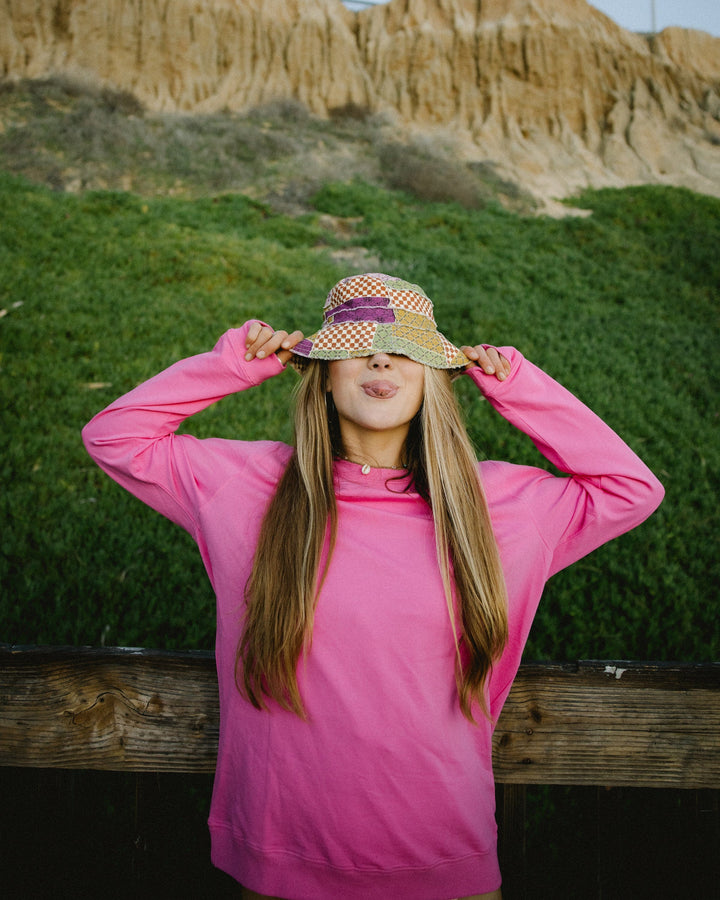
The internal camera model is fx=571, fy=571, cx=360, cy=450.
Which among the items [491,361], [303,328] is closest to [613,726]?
[491,361]

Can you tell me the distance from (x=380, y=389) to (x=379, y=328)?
193 mm

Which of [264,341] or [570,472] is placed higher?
[264,341]

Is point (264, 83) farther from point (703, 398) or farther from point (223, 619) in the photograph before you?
point (223, 619)

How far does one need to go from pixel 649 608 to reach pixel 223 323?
254 inches

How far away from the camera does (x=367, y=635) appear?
150 cm

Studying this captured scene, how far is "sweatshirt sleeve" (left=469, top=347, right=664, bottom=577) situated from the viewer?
1.73 m

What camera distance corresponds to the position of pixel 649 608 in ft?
13.2

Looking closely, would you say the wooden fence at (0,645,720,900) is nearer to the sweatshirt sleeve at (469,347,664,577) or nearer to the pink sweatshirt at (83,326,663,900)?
the pink sweatshirt at (83,326,663,900)

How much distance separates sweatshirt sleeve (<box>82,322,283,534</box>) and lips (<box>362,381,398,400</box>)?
1.08 ft

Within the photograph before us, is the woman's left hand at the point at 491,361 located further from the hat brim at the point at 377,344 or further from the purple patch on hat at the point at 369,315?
the purple patch on hat at the point at 369,315

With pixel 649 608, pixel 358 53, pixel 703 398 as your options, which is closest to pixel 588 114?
pixel 358 53

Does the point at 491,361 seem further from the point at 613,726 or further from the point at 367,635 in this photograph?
the point at 613,726

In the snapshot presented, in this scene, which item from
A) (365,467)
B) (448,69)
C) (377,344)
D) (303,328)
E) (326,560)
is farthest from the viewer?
(448,69)

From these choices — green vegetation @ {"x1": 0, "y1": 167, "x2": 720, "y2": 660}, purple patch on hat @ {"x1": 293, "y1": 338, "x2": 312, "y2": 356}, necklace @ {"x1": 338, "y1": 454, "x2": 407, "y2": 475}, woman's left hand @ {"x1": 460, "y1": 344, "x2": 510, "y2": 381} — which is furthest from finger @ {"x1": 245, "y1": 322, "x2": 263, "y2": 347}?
green vegetation @ {"x1": 0, "y1": 167, "x2": 720, "y2": 660}
